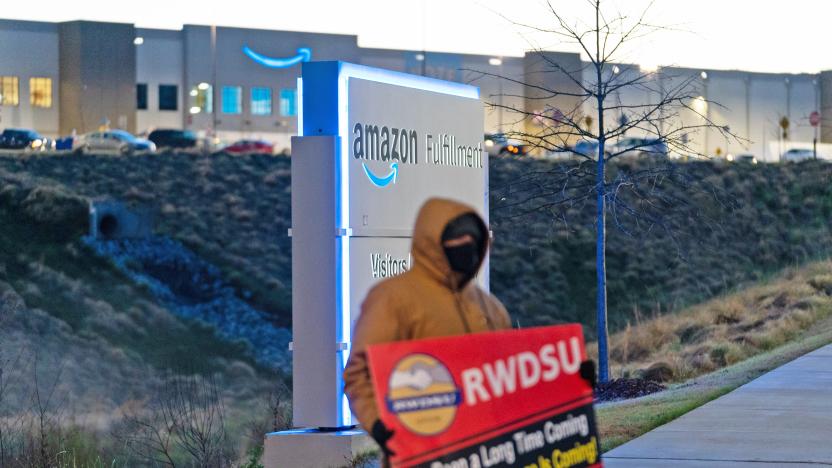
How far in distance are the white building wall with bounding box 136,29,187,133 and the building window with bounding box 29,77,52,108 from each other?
185 inches

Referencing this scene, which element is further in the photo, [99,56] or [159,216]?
[99,56]

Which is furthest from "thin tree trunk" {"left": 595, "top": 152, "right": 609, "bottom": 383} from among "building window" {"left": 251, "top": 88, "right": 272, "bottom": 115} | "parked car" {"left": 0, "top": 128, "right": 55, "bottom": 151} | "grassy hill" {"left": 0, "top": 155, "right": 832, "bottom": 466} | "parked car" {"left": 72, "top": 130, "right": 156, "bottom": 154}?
"building window" {"left": 251, "top": 88, "right": 272, "bottom": 115}

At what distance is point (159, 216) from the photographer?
49031 mm

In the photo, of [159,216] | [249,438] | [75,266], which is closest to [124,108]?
[159,216]

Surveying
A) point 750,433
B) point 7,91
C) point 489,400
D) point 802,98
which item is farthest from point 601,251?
point 802,98

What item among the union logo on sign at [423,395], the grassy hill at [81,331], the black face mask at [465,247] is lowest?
the grassy hill at [81,331]

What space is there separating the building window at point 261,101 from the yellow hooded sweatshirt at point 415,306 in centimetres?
7197

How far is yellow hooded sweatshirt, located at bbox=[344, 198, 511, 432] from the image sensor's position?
5363mm

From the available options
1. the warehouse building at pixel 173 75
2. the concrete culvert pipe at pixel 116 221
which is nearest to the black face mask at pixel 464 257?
the concrete culvert pipe at pixel 116 221

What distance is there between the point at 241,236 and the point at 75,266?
734 centimetres

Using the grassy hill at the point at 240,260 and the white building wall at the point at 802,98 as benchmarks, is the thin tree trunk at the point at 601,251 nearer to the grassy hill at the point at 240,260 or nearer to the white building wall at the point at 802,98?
the grassy hill at the point at 240,260

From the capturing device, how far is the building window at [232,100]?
7562cm

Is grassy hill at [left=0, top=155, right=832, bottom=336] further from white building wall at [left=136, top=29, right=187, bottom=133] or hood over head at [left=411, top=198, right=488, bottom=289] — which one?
hood over head at [left=411, top=198, right=488, bottom=289]

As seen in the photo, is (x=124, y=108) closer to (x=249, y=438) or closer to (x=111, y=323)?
(x=111, y=323)
